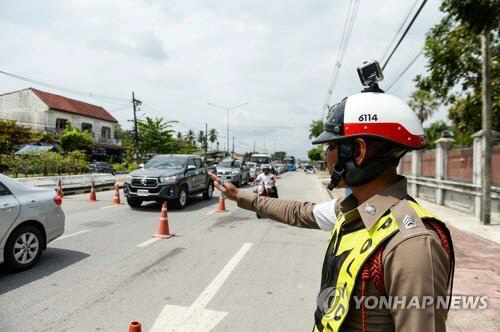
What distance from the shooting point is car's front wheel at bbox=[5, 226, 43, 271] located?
196 inches

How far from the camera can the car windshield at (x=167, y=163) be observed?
40.8ft

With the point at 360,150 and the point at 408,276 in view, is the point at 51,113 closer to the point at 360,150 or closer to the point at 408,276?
the point at 360,150

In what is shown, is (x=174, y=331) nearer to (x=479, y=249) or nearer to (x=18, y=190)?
(x=18, y=190)

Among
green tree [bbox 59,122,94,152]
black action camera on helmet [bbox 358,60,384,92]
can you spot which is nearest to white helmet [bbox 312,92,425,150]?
black action camera on helmet [bbox 358,60,384,92]

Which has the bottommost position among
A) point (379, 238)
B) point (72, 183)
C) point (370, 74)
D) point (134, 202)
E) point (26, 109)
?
point (134, 202)

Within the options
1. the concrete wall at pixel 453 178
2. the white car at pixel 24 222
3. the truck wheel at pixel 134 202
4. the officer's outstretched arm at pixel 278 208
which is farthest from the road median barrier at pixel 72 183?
the concrete wall at pixel 453 178

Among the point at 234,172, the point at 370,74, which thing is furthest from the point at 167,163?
the point at 370,74

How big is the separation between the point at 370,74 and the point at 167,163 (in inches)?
447

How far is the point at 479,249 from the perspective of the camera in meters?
7.17

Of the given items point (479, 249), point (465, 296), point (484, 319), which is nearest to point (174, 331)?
point (484, 319)

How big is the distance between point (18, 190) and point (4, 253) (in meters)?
0.93

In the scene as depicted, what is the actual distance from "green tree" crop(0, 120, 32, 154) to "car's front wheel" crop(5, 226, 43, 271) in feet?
77.2

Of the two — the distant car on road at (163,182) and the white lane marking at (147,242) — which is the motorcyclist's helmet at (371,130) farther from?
the distant car on road at (163,182)

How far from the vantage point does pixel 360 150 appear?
1.44 m
